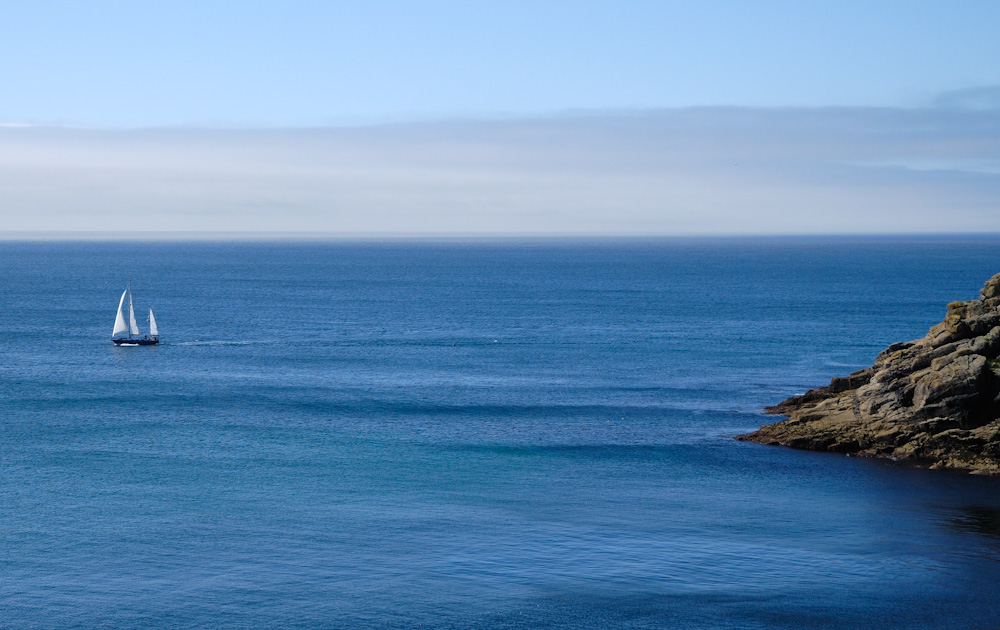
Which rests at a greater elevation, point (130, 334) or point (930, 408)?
point (130, 334)

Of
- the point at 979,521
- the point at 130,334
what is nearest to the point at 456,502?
the point at 979,521

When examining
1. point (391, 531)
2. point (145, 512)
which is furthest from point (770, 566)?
point (145, 512)

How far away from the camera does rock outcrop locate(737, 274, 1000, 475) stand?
70.4 m

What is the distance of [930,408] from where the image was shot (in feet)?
235

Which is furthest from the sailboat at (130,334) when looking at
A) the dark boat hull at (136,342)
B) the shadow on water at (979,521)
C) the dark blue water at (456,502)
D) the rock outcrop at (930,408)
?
the shadow on water at (979,521)

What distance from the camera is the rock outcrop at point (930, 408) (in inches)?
2771

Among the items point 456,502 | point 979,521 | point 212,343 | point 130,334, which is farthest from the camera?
point 212,343

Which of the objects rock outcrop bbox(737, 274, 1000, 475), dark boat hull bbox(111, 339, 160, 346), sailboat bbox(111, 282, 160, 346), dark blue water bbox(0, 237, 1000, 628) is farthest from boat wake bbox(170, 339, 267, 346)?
rock outcrop bbox(737, 274, 1000, 475)

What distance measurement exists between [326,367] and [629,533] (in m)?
66.4

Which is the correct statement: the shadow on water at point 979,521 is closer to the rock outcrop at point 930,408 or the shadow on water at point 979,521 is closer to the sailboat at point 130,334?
the rock outcrop at point 930,408

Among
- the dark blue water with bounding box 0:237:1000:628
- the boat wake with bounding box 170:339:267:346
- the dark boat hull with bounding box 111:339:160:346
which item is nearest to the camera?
the dark blue water with bounding box 0:237:1000:628

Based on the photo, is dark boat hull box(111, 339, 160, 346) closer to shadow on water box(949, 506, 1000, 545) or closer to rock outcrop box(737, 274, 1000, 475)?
rock outcrop box(737, 274, 1000, 475)

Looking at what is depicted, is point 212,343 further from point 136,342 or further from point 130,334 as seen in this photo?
point 130,334

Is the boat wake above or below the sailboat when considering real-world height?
below
